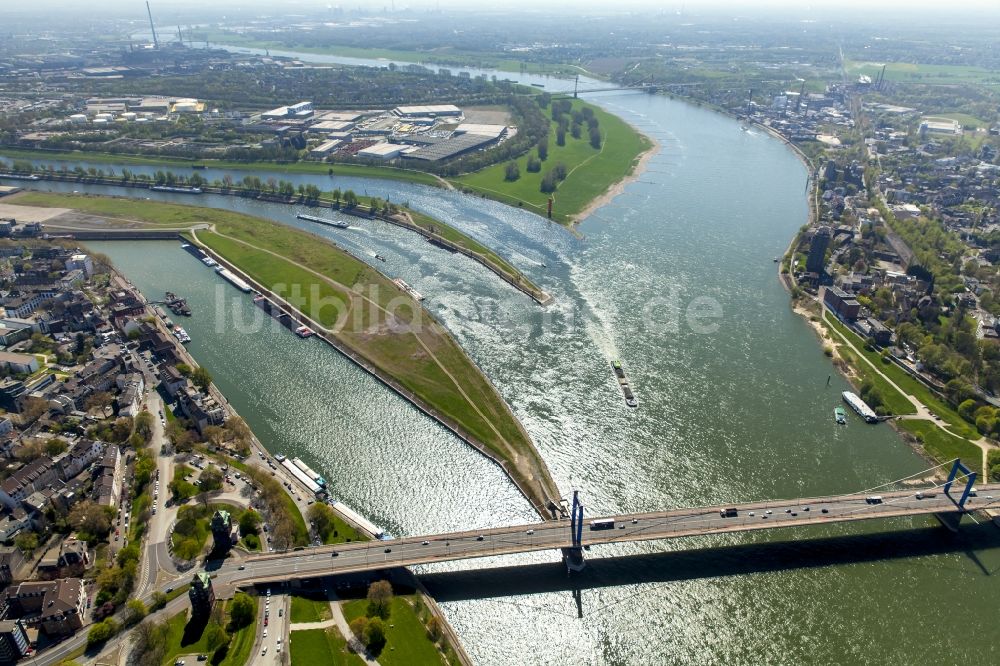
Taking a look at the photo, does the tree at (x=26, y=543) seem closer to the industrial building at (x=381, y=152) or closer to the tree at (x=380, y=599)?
the tree at (x=380, y=599)

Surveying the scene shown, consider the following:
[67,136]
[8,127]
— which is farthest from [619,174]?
[8,127]

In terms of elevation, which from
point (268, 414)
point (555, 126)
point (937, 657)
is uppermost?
point (555, 126)

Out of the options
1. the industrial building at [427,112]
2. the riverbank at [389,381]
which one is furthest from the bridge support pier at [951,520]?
the industrial building at [427,112]

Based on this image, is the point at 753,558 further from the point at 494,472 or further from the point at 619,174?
the point at 619,174

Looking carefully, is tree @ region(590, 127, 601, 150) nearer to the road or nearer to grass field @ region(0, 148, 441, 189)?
grass field @ region(0, 148, 441, 189)

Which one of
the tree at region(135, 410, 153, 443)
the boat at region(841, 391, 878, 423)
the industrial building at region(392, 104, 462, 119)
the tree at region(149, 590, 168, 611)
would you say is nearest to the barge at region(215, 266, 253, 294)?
the tree at region(135, 410, 153, 443)

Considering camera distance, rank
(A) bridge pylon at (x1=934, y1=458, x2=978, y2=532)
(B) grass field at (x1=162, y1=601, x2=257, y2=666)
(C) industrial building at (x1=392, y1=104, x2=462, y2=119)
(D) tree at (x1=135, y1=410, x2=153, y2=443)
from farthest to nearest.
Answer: (C) industrial building at (x1=392, y1=104, x2=462, y2=119) < (D) tree at (x1=135, y1=410, x2=153, y2=443) < (A) bridge pylon at (x1=934, y1=458, x2=978, y2=532) < (B) grass field at (x1=162, y1=601, x2=257, y2=666)

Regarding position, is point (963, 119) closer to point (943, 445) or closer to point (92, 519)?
point (943, 445)
